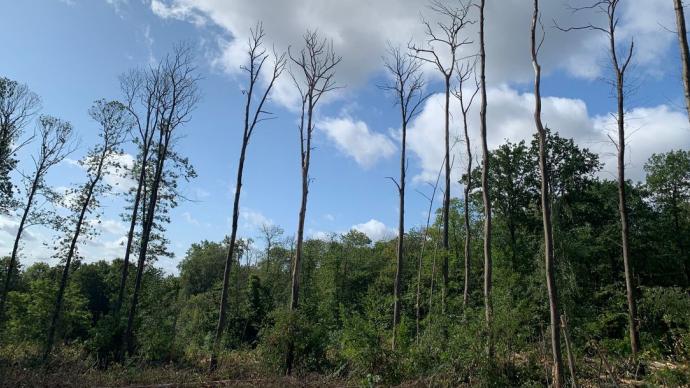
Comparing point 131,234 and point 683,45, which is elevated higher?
point 683,45

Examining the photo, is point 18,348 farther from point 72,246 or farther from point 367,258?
point 367,258

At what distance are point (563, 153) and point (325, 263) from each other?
2232 centimetres

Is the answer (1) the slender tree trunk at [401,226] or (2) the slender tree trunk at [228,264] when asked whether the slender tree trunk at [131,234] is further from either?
(1) the slender tree trunk at [401,226]

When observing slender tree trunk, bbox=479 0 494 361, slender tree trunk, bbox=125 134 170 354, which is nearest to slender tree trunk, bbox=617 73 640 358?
slender tree trunk, bbox=479 0 494 361

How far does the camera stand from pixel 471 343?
11.0m

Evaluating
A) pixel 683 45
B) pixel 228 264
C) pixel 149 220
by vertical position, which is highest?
pixel 683 45

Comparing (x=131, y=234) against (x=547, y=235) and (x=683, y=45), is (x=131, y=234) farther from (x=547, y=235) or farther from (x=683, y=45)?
(x=683, y=45)

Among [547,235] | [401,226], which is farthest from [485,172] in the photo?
[401,226]

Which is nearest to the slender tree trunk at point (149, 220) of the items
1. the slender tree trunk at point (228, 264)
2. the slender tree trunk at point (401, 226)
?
the slender tree trunk at point (228, 264)

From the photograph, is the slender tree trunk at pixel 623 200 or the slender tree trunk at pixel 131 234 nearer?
the slender tree trunk at pixel 623 200

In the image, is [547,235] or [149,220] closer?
[547,235]

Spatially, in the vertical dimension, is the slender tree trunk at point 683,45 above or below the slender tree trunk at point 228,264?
above

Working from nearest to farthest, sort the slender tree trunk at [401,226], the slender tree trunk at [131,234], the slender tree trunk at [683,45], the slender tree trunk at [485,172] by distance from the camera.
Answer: the slender tree trunk at [683,45] → the slender tree trunk at [485,172] → the slender tree trunk at [401,226] → the slender tree trunk at [131,234]

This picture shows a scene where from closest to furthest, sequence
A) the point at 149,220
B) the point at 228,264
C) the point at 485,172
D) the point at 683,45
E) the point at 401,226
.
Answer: the point at 683,45 → the point at 485,172 → the point at 228,264 → the point at 401,226 → the point at 149,220
